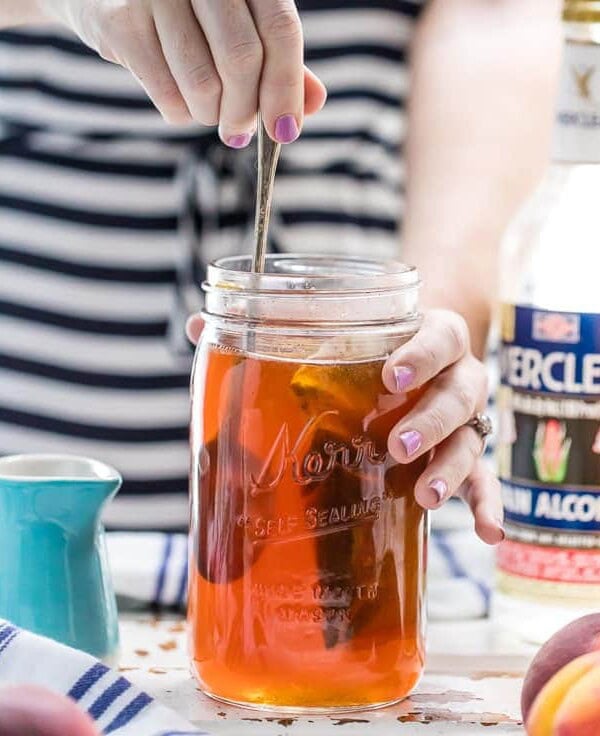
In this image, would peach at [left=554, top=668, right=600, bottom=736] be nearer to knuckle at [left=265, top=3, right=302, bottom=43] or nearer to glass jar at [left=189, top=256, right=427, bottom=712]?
glass jar at [left=189, top=256, right=427, bottom=712]

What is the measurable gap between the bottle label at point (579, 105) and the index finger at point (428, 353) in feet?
0.46

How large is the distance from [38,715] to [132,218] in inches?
29.4

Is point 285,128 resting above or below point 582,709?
above

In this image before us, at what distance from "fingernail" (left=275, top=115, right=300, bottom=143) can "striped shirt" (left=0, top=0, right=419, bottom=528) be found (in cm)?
54

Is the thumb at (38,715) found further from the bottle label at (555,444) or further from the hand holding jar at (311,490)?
the bottle label at (555,444)

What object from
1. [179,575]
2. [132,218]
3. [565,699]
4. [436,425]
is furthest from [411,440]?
[132,218]

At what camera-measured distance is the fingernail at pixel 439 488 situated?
702mm

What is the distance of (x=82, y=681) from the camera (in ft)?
2.16

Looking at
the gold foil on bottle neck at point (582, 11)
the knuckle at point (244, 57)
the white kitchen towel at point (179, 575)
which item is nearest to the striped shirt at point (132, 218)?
the white kitchen towel at point (179, 575)

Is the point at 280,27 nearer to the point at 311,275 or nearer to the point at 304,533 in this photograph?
the point at 311,275

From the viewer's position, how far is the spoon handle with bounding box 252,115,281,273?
2.31 ft

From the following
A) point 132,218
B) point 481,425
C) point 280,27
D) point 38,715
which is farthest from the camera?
point 132,218

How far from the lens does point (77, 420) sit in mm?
1292

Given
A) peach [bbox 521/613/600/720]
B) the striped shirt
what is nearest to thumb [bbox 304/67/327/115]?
peach [bbox 521/613/600/720]
